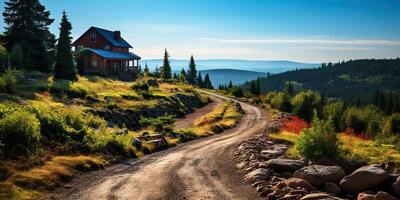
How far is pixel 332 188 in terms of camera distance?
43.9ft

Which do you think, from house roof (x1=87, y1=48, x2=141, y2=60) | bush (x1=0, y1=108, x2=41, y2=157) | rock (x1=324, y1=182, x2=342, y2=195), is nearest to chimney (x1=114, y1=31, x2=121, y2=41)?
house roof (x1=87, y1=48, x2=141, y2=60)

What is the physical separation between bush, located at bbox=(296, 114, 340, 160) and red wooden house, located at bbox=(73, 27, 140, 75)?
205 feet

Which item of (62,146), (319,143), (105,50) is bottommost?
(62,146)

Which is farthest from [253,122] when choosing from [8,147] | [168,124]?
[8,147]

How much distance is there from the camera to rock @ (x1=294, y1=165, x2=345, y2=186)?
14.0m

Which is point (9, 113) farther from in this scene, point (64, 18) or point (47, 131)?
point (64, 18)

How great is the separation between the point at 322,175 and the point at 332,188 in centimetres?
80

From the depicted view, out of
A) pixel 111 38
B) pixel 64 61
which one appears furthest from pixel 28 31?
pixel 111 38

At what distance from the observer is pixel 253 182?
15.9 metres

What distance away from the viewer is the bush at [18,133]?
16828mm

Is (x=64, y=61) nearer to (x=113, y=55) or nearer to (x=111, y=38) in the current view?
Answer: (x=113, y=55)

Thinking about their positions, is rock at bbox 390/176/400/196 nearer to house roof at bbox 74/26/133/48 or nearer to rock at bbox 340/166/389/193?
rock at bbox 340/166/389/193

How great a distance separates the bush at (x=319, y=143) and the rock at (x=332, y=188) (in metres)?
3.68

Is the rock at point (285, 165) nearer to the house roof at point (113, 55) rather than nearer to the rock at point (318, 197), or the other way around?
the rock at point (318, 197)
